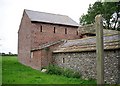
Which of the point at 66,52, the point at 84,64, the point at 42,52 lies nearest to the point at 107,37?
the point at 84,64

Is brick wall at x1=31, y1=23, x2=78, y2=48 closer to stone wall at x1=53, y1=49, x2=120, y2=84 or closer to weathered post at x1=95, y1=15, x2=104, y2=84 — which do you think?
stone wall at x1=53, y1=49, x2=120, y2=84

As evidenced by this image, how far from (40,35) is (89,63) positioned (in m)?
14.4

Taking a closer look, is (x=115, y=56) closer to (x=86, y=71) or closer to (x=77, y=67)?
(x=86, y=71)

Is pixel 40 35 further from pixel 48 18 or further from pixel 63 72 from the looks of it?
pixel 63 72

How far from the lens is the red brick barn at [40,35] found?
94.7ft

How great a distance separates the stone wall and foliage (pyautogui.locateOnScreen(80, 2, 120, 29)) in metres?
23.2

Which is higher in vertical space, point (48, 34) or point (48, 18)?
point (48, 18)

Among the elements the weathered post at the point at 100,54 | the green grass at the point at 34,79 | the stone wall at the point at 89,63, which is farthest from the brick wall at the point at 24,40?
the weathered post at the point at 100,54

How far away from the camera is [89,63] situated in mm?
20422

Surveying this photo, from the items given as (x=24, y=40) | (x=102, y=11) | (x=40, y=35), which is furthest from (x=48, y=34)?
(x=102, y=11)

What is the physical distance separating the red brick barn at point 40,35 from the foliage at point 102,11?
11588 mm

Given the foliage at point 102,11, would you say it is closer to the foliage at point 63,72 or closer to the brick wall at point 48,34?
the brick wall at point 48,34

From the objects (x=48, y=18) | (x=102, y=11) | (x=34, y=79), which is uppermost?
(x=102, y=11)

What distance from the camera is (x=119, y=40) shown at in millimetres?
17828
